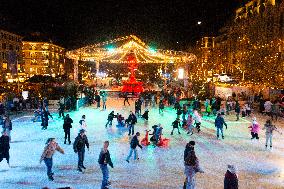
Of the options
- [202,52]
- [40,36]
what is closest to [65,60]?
[40,36]

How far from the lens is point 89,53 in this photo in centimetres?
3803

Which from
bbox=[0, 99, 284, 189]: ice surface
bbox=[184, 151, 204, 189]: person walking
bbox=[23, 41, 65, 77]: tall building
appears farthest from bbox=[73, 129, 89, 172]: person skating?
bbox=[23, 41, 65, 77]: tall building

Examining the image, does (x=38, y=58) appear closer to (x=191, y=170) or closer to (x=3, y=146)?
(x=3, y=146)

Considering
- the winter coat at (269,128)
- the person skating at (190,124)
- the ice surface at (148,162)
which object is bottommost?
the ice surface at (148,162)

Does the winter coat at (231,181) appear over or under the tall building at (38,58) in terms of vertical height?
under

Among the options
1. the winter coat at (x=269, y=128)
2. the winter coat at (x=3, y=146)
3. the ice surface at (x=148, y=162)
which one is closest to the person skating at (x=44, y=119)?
the ice surface at (x=148, y=162)

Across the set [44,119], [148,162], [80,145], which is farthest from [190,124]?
[80,145]

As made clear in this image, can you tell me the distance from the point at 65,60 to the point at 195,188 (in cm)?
11540

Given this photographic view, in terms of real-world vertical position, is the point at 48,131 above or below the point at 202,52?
below

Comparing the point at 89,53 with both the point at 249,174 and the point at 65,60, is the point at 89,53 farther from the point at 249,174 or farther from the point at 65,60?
the point at 65,60

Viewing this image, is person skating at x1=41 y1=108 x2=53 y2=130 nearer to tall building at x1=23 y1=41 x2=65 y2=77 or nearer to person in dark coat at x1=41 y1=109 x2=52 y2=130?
person in dark coat at x1=41 y1=109 x2=52 y2=130

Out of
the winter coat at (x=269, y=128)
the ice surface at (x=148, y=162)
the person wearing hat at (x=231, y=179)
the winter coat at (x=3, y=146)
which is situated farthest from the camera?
the winter coat at (x=269, y=128)

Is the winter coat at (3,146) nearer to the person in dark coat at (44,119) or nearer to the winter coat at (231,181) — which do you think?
the winter coat at (231,181)

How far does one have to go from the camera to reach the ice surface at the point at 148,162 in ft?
35.6
